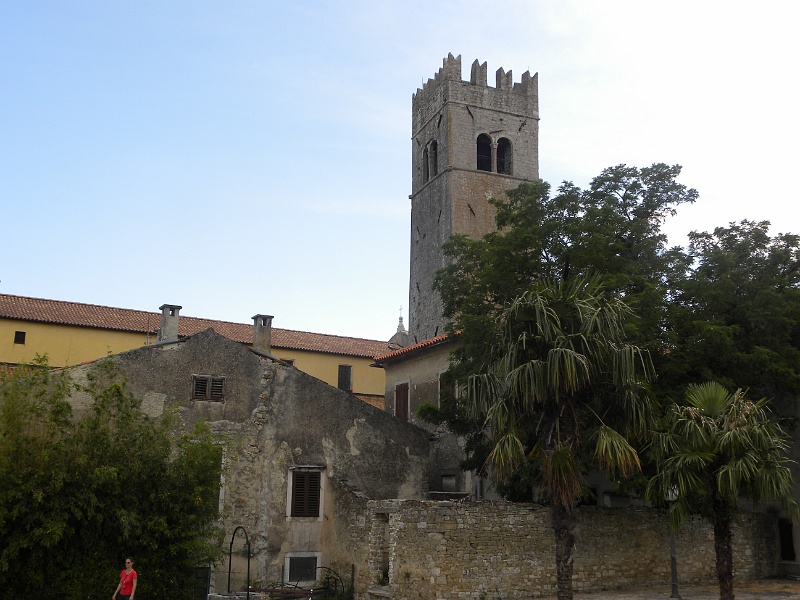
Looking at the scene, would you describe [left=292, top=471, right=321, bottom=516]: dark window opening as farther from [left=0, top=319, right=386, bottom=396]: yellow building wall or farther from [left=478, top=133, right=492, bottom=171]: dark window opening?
[left=478, top=133, right=492, bottom=171]: dark window opening

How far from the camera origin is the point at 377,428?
2584 centimetres

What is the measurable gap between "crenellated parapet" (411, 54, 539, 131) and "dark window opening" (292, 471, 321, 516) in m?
28.8

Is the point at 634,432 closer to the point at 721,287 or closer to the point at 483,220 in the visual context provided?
the point at 721,287

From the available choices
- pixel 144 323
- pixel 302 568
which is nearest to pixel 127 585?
pixel 302 568

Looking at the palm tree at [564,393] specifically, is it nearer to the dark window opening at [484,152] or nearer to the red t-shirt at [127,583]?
the red t-shirt at [127,583]

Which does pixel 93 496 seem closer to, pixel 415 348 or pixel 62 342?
pixel 415 348

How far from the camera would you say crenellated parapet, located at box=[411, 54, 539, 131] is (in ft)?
158

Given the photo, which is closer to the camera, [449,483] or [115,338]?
[449,483]

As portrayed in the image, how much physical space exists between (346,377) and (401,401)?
1150 centimetres

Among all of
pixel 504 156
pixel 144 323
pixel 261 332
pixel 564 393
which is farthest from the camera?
pixel 504 156

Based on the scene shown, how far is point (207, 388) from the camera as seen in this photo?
955 inches

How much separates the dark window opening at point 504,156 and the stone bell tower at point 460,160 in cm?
5

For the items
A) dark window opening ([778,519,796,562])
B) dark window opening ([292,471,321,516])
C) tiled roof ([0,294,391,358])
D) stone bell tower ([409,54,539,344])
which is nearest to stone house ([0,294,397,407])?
tiled roof ([0,294,391,358])

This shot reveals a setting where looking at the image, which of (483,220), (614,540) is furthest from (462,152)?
(614,540)
